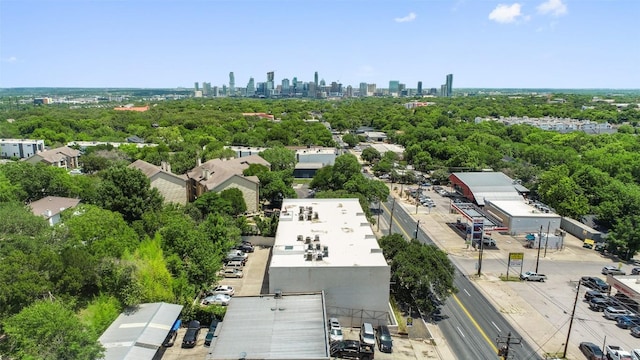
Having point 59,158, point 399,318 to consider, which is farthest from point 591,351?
point 59,158

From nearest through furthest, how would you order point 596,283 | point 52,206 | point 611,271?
point 596,283
point 611,271
point 52,206

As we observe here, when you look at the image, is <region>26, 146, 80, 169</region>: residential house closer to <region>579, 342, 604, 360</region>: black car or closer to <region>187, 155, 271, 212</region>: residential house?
<region>187, 155, 271, 212</region>: residential house

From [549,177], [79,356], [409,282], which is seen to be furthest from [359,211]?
[549,177]

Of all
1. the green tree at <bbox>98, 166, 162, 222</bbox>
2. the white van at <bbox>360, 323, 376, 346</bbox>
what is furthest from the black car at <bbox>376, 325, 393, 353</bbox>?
the green tree at <bbox>98, 166, 162, 222</bbox>

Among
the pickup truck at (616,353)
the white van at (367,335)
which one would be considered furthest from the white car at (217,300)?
the pickup truck at (616,353)

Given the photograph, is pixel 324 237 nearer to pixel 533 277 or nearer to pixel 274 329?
pixel 274 329

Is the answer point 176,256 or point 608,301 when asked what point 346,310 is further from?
point 608,301

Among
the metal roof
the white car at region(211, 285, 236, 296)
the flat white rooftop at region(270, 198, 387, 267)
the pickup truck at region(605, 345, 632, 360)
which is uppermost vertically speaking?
the flat white rooftop at region(270, 198, 387, 267)
